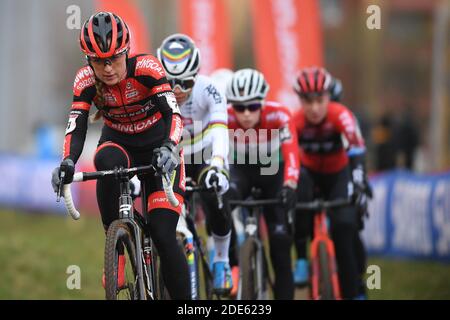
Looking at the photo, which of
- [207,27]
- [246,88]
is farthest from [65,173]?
[207,27]

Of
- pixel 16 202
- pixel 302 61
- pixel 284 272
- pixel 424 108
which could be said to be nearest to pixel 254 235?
pixel 284 272

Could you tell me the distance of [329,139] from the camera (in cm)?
980

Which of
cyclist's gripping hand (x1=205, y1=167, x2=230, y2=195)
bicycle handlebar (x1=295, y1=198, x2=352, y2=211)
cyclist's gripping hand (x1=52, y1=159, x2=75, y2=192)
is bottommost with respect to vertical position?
bicycle handlebar (x1=295, y1=198, x2=352, y2=211)

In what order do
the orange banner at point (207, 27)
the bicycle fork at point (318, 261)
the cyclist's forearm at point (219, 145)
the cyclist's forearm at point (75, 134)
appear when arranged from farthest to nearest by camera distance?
the orange banner at point (207, 27), the bicycle fork at point (318, 261), the cyclist's forearm at point (219, 145), the cyclist's forearm at point (75, 134)

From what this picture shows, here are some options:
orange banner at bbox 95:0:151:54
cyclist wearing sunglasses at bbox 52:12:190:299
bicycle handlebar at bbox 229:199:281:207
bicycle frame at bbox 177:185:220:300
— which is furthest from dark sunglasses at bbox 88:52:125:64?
orange banner at bbox 95:0:151:54

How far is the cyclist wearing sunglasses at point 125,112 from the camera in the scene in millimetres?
6488

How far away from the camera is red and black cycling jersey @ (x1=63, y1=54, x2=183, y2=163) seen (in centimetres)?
665

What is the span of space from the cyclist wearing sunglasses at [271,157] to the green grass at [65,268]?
68.8 inches

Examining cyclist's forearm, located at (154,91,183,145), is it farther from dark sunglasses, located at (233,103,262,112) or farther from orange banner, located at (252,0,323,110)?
orange banner, located at (252,0,323,110)

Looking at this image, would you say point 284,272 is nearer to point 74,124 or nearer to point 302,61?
point 74,124

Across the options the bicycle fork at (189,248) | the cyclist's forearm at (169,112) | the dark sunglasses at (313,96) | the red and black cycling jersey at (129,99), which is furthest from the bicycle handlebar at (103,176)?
the dark sunglasses at (313,96)

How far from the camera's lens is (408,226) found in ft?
44.7

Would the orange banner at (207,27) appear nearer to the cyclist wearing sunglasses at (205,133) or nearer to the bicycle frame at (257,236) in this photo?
the bicycle frame at (257,236)

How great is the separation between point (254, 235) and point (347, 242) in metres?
1.15
